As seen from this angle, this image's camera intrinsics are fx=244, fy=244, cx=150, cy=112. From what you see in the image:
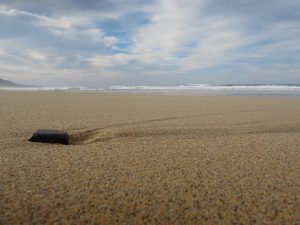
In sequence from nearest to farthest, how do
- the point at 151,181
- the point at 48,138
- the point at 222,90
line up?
the point at 151,181, the point at 48,138, the point at 222,90

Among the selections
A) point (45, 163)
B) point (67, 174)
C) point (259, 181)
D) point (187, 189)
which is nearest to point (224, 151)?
point (259, 181)

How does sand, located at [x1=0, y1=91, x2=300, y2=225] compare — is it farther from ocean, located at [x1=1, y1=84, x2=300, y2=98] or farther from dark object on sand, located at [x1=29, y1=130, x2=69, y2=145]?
ocean, located at [x1=1, y1=84, x2=300, y2=98]

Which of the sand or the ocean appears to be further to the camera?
the ocean

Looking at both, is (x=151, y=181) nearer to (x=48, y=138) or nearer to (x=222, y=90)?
(x=48, y=138)

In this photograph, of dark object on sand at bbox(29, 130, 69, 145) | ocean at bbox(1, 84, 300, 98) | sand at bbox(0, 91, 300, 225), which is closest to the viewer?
sand at bbox(0, 91, 300, 225)

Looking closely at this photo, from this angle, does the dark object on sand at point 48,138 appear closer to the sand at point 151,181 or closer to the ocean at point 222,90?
the sand at point 151,181

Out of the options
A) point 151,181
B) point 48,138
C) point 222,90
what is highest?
point 222,90

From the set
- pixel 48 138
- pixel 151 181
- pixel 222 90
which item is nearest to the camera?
pixel 151 181

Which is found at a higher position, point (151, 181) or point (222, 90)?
point (222, 90)

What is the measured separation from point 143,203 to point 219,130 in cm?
202

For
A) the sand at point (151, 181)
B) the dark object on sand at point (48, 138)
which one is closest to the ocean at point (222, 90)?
the sand at point (151, 181)

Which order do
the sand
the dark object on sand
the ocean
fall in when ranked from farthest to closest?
the ocean
the dark object on sand
the sand

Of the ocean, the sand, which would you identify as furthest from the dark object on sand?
the ocean

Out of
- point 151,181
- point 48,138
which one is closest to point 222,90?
point 48,138
